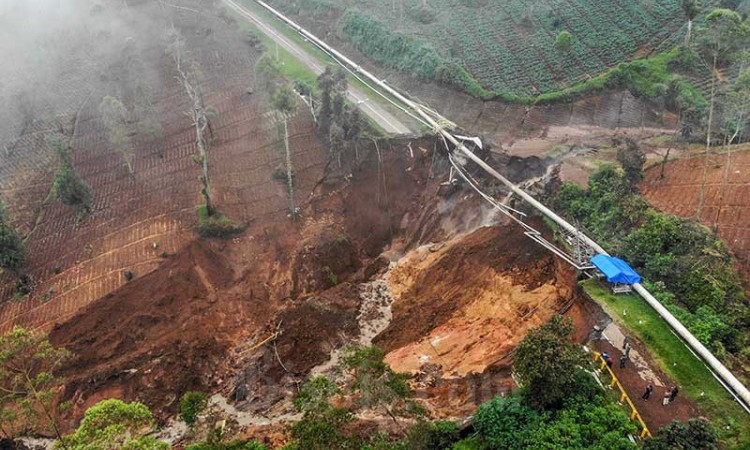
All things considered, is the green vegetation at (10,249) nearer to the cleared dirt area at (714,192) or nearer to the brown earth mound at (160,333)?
the brown earth mound at (160,333)

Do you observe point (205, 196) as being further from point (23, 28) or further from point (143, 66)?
point (23, 28)

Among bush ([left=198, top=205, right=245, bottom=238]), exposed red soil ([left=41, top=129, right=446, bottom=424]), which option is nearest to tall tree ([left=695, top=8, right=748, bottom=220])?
exposed red soil ([left=41, top=129, right=446, bottom=424])

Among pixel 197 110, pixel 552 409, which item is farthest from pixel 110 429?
pixel 197 110

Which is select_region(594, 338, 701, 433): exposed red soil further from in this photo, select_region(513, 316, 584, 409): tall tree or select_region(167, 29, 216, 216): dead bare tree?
select_region(167, 29, 216, 216): dead bare tree

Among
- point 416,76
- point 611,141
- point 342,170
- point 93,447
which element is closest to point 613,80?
point 611,141

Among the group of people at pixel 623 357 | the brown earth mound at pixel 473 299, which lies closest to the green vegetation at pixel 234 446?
the brown earth mound at pixel 473 299

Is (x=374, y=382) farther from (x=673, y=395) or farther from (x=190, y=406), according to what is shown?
(x=673, y=395)
